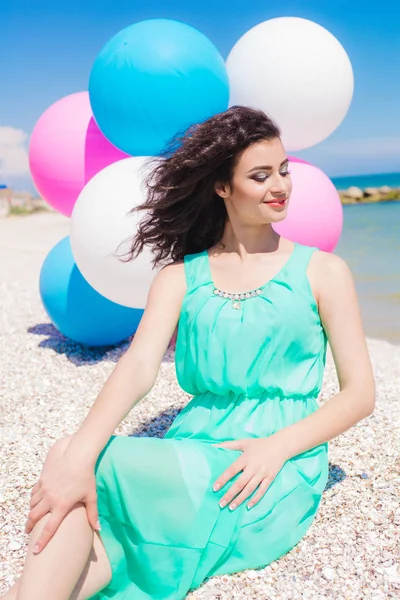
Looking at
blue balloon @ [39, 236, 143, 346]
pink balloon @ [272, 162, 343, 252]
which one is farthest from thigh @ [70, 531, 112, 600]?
blue balloon @ [39, 236, 143, 346]

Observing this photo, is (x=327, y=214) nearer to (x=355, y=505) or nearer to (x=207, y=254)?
(x=207, y=254)

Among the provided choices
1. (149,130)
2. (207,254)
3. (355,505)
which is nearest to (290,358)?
(207,254)

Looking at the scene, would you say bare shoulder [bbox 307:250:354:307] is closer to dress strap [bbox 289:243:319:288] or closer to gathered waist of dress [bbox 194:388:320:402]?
dress strap [bbox 289:243:319:288]

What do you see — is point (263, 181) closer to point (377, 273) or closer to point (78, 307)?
point (78, 307)

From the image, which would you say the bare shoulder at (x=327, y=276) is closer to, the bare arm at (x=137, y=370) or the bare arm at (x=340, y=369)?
the bare arm at (x=340, y=369)

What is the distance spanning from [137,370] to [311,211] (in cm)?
221

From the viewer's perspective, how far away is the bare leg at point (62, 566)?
1.77m

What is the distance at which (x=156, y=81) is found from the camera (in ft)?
11.8

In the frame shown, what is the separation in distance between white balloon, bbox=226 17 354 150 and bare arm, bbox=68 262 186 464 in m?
2.00

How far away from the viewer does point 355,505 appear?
2.64 m

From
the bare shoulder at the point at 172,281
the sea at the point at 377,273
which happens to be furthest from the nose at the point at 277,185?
the sea at the point at 377,273

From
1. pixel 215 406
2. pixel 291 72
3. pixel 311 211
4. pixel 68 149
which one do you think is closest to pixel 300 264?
pixel 215 406

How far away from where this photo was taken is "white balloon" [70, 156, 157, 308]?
3.72 m

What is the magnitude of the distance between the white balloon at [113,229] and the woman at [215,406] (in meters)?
1.03
